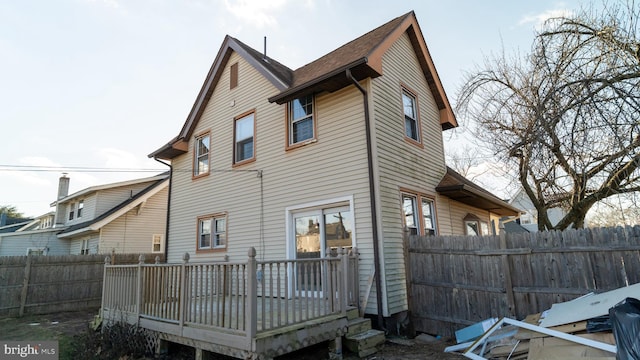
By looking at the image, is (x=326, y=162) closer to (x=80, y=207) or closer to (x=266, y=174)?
(x=266, y=174)

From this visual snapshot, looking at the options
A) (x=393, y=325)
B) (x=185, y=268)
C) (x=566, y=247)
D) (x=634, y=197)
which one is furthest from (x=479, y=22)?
(x=185, y=268)

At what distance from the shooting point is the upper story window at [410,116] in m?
9.02

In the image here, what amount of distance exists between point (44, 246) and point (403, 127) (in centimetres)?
2220

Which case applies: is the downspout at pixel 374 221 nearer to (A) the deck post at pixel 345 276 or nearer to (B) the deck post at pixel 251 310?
(A) the deck post at pixel 345 276

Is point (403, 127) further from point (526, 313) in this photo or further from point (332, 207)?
point (526, 313)

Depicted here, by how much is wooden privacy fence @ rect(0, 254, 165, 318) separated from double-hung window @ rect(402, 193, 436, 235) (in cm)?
1180

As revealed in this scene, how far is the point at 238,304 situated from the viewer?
4566 mm

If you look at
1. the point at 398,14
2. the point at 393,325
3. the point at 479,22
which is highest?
the point at 398,14

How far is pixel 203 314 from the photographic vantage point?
5.28 meters

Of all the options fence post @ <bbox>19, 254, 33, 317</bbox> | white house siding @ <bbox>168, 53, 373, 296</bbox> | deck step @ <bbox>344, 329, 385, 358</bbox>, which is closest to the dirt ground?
deck step @ <bbox>344, 329, 385, 358</bbox>

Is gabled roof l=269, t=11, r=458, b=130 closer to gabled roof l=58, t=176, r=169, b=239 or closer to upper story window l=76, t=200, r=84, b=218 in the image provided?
gabled roof l=58, t=176, r=169, b=239

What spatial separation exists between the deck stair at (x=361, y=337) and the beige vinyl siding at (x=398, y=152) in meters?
0.72

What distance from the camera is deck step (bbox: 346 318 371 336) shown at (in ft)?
19.1

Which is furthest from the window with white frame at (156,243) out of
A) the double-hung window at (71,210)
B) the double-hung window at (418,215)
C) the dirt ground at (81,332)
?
the double-hung window at (418,215)
